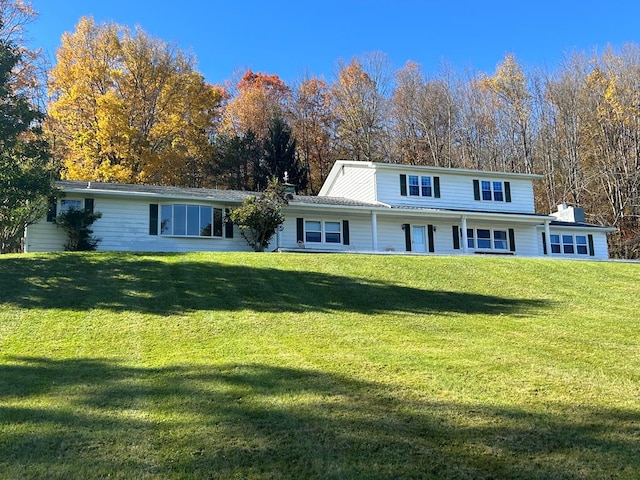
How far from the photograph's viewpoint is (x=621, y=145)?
3359cm

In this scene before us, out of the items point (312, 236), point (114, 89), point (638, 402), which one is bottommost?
point (638, 402)

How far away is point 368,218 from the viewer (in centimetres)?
2291

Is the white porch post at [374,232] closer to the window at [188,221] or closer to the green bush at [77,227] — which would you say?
the window at [188,221]

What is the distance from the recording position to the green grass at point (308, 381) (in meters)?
3.62

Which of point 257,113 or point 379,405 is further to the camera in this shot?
point 257,113

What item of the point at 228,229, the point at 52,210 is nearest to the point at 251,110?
the point at 228,229

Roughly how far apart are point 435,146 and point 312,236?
19.1 meters

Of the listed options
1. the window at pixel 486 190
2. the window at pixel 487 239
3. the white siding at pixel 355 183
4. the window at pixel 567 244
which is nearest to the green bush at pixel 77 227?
the white siding at pixel 355 183

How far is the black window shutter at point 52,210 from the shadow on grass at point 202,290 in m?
4.60

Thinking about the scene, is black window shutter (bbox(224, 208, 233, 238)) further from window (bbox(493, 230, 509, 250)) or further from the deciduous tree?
window (bbox(493, 230, 509, 250))

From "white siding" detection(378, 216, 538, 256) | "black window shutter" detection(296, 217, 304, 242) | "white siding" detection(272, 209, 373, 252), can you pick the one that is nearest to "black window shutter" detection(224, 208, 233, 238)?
"white siding" detection(272, 209, 373, 252)

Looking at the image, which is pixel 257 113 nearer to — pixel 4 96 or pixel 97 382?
pixel 4 96

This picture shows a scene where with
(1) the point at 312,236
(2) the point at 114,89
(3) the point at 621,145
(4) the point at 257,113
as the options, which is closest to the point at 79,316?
(1) the point at 312,236

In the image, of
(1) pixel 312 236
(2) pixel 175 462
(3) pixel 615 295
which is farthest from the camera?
(1) pixel 312 236
